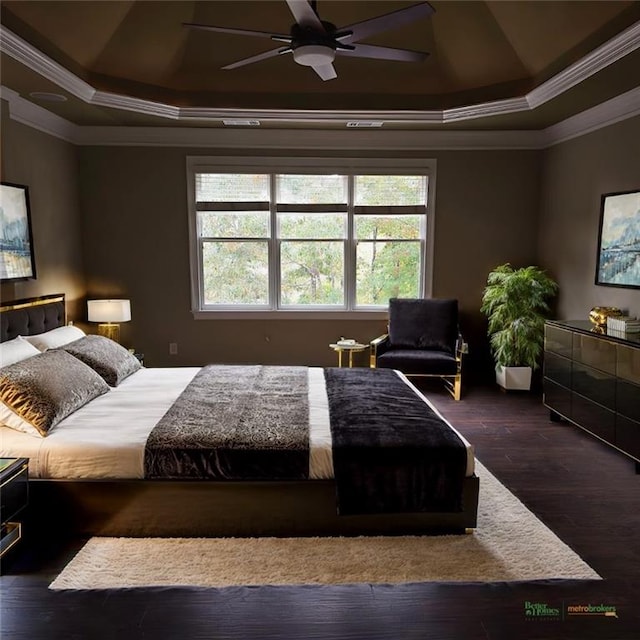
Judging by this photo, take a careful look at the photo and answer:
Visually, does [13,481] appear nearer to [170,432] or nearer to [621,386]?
[170,432]

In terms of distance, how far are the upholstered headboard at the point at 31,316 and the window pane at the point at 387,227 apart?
311 cm

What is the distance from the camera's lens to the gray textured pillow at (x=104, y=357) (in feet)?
12.1

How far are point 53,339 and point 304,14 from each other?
2799mm

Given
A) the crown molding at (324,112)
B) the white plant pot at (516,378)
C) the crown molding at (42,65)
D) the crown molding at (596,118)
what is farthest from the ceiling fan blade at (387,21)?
the white plant pot at (516,378)

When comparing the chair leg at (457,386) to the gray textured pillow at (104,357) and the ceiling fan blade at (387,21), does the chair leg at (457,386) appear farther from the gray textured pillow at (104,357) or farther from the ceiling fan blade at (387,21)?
the ceiling fan blade at (387,21)

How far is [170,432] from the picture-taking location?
8.94 feet

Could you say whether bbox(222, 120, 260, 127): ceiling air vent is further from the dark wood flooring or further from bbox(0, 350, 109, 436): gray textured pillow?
the dark wood flooring

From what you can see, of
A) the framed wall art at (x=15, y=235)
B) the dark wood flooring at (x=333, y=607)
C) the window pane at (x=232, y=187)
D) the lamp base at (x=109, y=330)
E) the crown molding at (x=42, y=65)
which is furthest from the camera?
the window pane at (x=232, y=187)

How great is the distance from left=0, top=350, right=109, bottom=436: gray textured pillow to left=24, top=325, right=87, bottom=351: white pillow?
0.40m

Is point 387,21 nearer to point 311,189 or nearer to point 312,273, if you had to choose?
point 311,189

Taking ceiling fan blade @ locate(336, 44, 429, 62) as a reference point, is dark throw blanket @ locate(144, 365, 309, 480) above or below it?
below

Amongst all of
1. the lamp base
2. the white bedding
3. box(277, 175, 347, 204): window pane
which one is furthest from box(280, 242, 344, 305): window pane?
the white bedding

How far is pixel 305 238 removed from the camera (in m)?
5.89

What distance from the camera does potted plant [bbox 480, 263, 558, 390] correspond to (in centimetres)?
530
